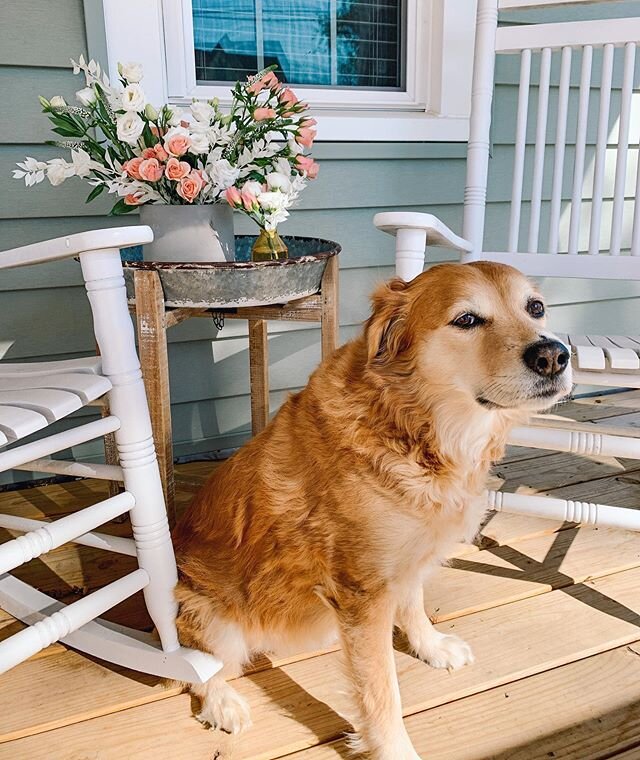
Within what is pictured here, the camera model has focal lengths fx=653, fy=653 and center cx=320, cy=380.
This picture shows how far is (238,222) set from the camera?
6.86ft

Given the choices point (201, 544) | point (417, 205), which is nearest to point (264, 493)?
point (201, 544)

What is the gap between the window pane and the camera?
2.03m

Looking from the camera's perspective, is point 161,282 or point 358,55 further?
point 358,55

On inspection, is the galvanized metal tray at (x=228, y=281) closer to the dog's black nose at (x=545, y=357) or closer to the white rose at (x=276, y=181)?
the white rose at (x=276, y=181)

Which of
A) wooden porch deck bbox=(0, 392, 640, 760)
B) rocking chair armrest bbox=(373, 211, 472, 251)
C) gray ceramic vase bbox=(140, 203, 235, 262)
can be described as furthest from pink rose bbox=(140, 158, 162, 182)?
wooden porch deck bbox=(0, 392, 640, 760)

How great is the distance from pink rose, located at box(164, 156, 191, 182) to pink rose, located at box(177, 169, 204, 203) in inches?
0.4

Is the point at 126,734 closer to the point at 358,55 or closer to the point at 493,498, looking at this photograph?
the point at 493,498

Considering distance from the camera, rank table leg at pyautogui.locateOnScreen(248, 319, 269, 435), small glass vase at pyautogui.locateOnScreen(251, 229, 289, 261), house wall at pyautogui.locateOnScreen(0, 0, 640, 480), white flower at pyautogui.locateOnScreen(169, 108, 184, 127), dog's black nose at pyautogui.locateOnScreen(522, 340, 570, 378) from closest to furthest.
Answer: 1. dog's black nose at pyautogui.locateOnScreen(522, 340, 570, 378)
2. white flower at pyautogui.locateOnScreen(169, 108, 184, 127)
3. small glass vase at pyautogui.locateOnScreen(251, 229, 289, 261)
4. house wall at pyautogui.locateOnScreen(0, 0, 640, 480)
5. table leg at pyautogui.locateOnScreen(248, 319, 269, 435)

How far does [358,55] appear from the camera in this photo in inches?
86.9

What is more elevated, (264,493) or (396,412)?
(396,412)

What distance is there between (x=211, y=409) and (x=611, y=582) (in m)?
1.32

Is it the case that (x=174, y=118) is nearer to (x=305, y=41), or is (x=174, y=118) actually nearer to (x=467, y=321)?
(x=467, y=321)

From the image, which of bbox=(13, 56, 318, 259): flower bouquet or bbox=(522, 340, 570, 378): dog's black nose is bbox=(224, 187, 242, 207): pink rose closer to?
bbox=(13, 56, 318, 259): flower bouquet

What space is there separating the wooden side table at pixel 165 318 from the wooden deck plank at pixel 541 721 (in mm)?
668
